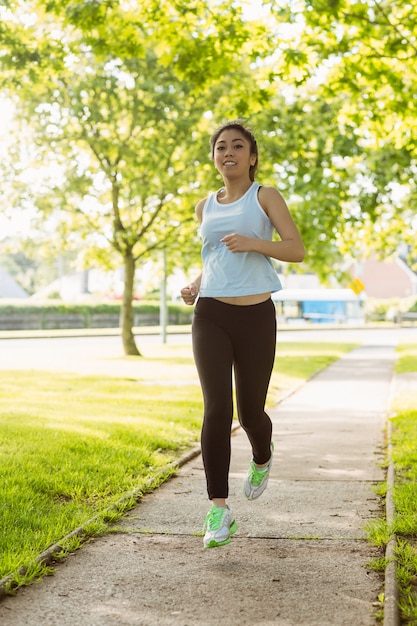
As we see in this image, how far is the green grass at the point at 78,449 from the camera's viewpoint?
500cm

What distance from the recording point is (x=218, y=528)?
4492mm

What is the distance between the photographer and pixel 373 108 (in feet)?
44.3

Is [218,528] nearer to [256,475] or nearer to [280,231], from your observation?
[256,475]

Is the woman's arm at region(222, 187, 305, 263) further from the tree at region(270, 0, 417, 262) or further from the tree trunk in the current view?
the tree trunk

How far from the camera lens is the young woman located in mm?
4574

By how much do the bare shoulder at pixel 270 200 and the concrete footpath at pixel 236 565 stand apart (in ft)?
5.73

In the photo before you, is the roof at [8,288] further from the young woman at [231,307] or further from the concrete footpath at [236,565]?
the young woman at [231,307]

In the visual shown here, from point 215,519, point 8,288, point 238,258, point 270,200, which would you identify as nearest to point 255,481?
point 215,519

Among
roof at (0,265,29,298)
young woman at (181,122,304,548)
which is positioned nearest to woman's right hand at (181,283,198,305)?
young woman at (181,122,304,548)

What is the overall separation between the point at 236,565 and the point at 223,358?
3.30 feet

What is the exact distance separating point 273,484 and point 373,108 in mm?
8400

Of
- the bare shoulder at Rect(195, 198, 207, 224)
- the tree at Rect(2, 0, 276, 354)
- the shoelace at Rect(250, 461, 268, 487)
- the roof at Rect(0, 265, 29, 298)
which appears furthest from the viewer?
the roof at Rect(0, 265, 29, 298)

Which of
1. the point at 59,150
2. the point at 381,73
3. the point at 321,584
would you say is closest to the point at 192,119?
the point at 59,150

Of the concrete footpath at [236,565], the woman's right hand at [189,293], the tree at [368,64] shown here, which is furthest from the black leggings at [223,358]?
the tree at [368,64]
